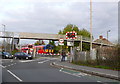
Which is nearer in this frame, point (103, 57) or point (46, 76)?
point (46, 76)

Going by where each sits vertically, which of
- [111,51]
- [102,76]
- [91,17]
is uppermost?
[91,17]

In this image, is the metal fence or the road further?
the metal fence

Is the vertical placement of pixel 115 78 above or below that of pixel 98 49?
below

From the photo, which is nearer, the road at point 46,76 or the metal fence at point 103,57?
the road at point 46,76

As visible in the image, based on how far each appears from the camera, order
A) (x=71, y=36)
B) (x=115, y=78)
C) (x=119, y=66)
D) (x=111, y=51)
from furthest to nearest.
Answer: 1. (x=71, y=36)
2. (x=111, y=51)
3. (x=119, y=66)
4. (x=115, y=78)

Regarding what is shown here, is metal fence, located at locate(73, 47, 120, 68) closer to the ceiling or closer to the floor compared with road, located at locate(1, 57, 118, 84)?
closer to the ceiling

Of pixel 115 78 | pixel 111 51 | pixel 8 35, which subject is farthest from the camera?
pixel 8 35

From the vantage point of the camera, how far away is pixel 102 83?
1033cm

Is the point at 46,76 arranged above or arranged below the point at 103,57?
below

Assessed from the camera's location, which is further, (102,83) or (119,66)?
(119,66)

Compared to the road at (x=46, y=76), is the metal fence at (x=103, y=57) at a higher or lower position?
A: higher

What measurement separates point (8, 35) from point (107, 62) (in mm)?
36123

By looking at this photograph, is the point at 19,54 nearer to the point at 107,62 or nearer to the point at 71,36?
the point at 71,36

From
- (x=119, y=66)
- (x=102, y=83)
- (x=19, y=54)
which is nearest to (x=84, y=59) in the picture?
(x=119, y=66)
